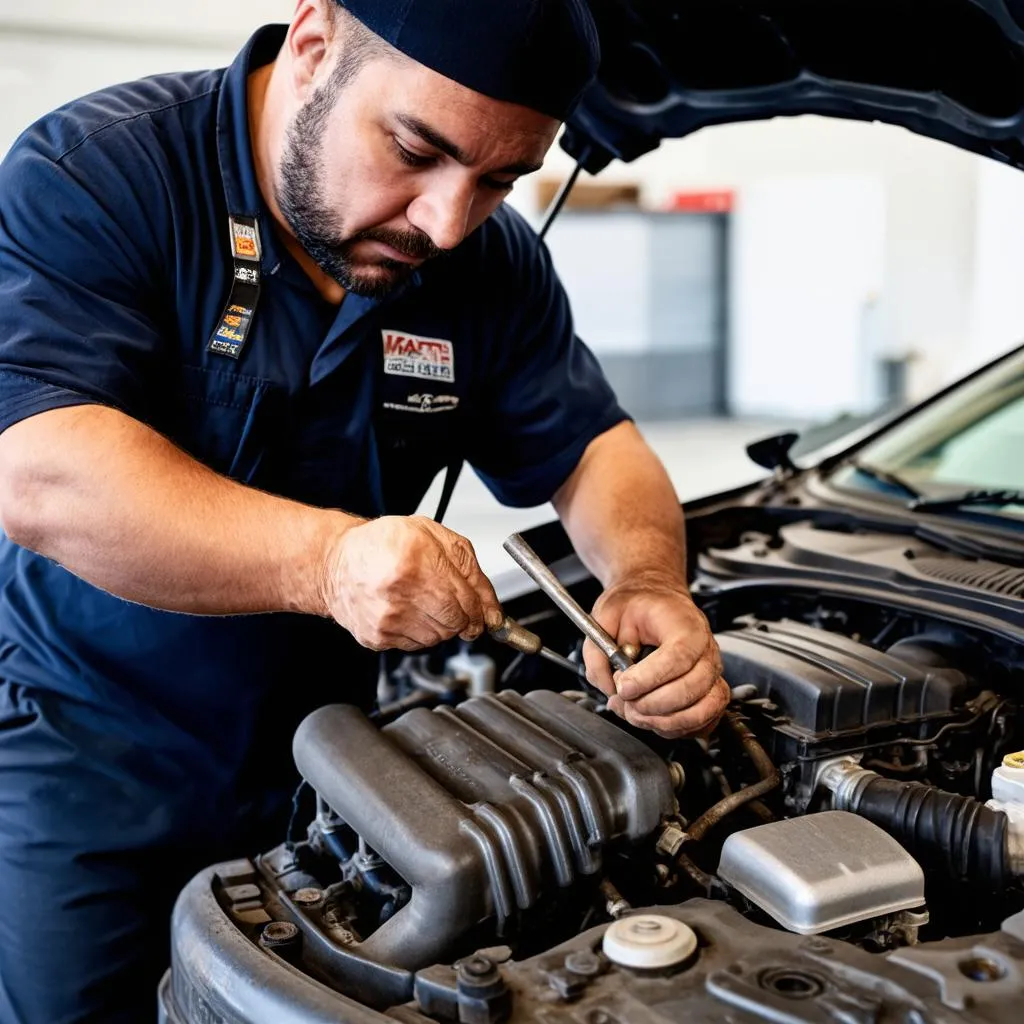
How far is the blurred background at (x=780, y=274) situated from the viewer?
790 cm

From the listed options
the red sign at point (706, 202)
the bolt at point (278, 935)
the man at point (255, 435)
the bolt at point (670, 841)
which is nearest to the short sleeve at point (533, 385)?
the man at point (255, 435)


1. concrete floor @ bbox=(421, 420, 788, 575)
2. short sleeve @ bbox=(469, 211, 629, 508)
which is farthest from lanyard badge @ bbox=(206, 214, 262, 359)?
concrete floor @ bbox=(421, 420, 788, 575)

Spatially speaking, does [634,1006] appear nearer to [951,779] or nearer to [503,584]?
[951,779]

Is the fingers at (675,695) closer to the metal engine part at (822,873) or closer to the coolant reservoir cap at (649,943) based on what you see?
the metal engine part at (822,873)

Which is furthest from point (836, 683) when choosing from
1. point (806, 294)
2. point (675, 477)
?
point (806, 294)

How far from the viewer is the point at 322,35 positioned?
1.43m

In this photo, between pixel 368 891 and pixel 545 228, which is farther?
pixel 545 228

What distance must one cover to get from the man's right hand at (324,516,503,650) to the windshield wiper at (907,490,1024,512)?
933 millimetres

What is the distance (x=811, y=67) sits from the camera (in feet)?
5.47

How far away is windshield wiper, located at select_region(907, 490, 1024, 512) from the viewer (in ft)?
6.27

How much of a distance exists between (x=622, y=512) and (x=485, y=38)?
2.30ft

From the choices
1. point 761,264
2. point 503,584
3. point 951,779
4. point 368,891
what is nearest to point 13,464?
point 368,891

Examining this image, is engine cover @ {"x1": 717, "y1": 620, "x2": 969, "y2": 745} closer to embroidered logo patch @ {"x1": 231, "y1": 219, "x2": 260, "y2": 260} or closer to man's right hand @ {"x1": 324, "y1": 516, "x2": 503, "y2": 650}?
man's right hand @ {"x1": 324, "y1": 516, "x2": 503, "y2": 650}

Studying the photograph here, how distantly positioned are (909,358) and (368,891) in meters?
7.32
